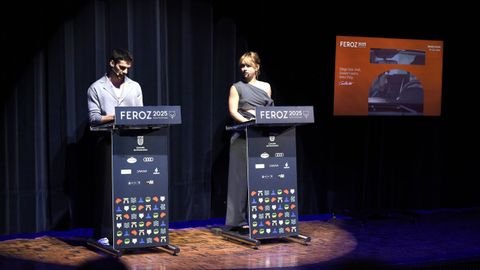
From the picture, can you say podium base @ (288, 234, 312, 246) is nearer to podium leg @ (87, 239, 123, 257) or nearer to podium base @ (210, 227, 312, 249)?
podium base @ (210, 227, 312, 249)

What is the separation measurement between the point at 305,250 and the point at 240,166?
2.69 ft

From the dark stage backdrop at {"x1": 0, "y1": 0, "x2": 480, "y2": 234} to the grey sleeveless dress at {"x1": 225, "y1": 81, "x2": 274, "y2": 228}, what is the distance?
0.77 m

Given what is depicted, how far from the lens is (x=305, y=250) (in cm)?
496

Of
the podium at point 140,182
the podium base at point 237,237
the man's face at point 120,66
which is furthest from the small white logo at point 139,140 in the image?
the podium base at point 237,237

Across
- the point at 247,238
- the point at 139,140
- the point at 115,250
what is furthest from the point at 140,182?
the point at 247,238

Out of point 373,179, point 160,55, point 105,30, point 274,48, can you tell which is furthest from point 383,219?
point 105,30

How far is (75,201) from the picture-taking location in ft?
18.1

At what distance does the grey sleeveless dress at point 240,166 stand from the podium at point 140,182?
672 millimetres

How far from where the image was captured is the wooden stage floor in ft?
14.5

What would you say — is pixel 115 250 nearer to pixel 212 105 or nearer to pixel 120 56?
pixel 120 56

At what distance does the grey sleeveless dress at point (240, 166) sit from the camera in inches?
207

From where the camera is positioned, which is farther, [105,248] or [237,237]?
[237,237]

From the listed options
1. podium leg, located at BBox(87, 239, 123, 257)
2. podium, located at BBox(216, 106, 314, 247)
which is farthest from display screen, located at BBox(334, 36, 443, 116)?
podium leg, located at BBox(87, 239, 123, 257)

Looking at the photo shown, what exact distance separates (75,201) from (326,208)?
8.08 ft
